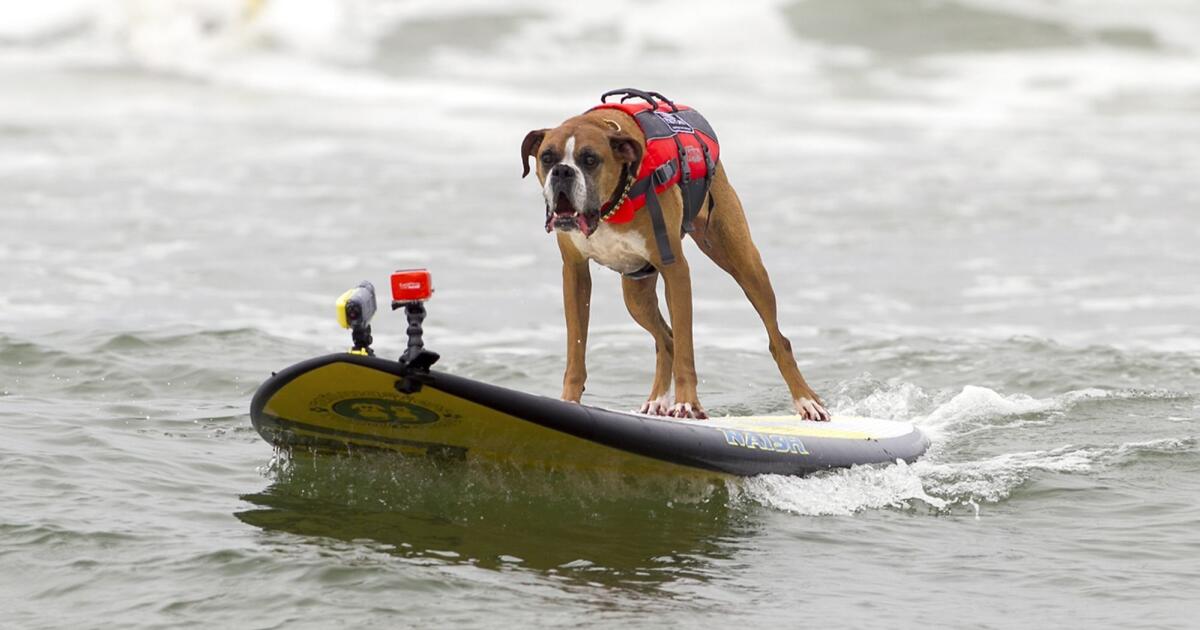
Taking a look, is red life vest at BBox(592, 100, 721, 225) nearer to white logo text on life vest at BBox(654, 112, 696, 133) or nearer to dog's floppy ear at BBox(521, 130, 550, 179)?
white logo text on life vest at BBox(654, 112, 696, 133)

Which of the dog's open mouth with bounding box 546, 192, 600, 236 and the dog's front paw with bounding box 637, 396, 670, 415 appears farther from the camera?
the dog's front paw with bounding box 637, 396, 670, 415

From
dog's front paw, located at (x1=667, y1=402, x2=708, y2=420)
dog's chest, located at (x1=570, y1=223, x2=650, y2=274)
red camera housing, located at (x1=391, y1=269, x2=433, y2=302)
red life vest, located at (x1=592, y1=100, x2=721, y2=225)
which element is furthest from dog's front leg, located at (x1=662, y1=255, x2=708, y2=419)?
red camera housing, located at (x1=391, y1=269, x2=433, y2=302)

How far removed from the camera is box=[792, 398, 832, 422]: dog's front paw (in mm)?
8711

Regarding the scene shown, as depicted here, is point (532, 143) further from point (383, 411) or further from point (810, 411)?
point (810, 411)

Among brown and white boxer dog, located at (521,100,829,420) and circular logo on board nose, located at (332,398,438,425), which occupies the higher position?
brown and white boxer dog, located at (521,100,829,420)

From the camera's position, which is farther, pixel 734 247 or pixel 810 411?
pixel 810 411

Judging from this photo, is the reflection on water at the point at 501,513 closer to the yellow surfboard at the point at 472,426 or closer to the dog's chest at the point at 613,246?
the yellow surfboard at the point at 472,426

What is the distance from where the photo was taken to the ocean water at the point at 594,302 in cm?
659

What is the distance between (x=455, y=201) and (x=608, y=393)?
1021 cm

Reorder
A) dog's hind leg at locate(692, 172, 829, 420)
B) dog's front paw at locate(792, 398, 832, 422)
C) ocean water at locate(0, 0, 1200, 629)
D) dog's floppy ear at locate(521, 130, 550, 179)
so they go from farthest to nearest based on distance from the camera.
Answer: dog's front paw at locate(792, 398, 832, 422) < dog's hind leg at locate(692, 172, 829, 420) < dog's floppy ear at locate(521, 130, 550, 179) < ocean water at locate(0, 0, 1200, 629)

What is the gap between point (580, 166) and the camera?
7172 millimetres

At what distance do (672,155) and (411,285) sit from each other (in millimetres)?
1892

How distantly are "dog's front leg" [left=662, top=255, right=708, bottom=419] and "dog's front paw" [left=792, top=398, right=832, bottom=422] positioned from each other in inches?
31.9

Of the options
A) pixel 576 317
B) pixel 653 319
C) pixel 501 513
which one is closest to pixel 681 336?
pixel 576 317
